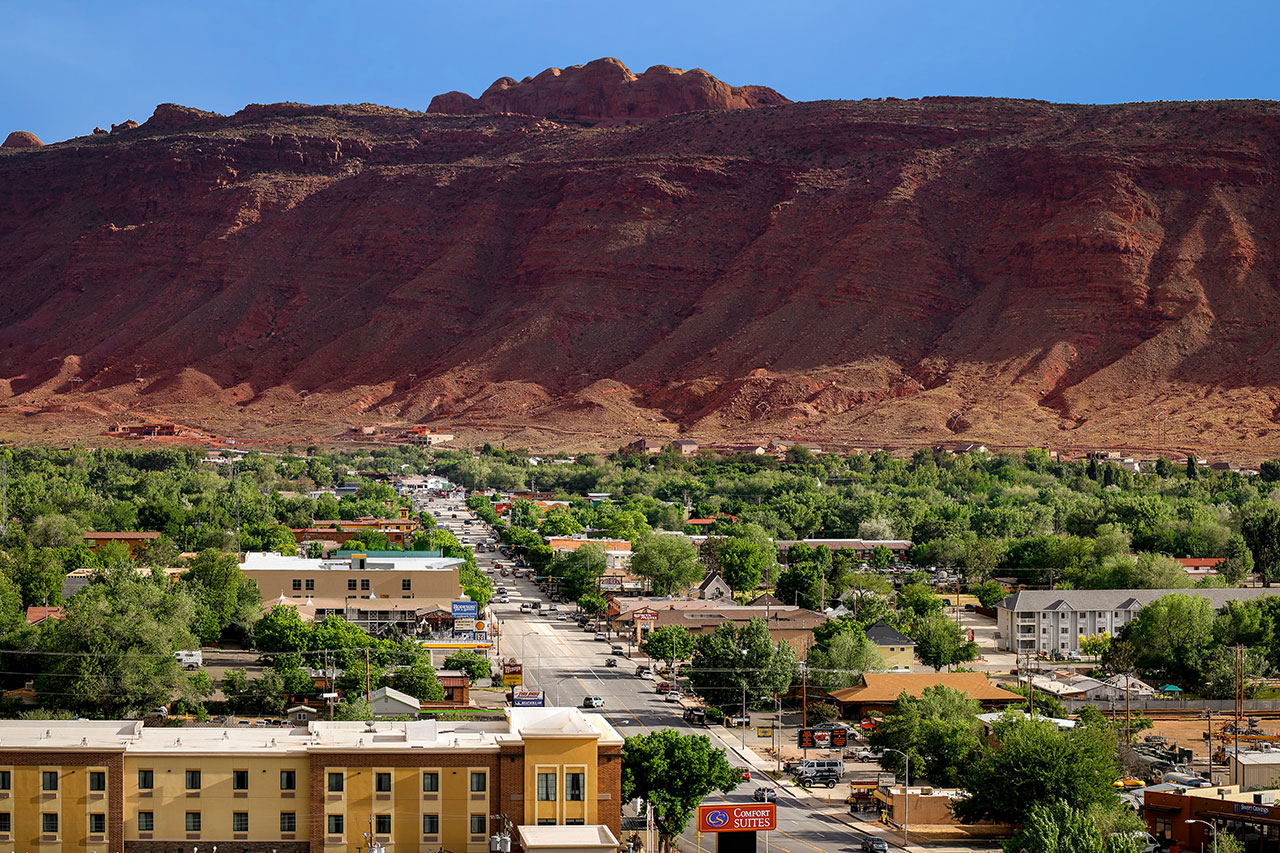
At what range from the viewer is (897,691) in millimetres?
60938

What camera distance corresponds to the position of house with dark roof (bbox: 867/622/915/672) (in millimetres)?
68312

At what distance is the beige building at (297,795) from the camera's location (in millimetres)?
32656

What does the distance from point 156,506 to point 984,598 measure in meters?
59.2

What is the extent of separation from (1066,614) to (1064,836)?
46.1m

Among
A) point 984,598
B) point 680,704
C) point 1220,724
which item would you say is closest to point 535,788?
point 680,704

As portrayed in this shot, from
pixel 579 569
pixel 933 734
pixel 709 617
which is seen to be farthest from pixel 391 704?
pixel 579 569

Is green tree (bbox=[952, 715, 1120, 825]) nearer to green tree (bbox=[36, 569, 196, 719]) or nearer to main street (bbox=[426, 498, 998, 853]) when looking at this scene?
main street (bbox=[426, 498, 998, 853])

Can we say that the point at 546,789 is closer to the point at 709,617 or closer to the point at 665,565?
the point at 709,617

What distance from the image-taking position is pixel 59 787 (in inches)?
1289

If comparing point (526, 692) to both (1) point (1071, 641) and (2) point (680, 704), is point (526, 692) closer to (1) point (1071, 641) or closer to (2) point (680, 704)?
(2) point (680, 704)

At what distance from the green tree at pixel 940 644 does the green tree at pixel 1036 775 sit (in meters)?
23.3

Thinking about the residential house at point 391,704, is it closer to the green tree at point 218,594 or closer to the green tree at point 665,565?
the green tree at point 218,594

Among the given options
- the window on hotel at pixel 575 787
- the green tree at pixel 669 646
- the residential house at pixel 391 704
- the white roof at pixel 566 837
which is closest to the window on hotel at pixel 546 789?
the window on hotel at pixel 575 787

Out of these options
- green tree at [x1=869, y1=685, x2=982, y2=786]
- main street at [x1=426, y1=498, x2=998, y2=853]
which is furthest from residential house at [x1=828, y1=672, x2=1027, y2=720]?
green tree at [x1=869, y1=685, x2=982, y2=786]
